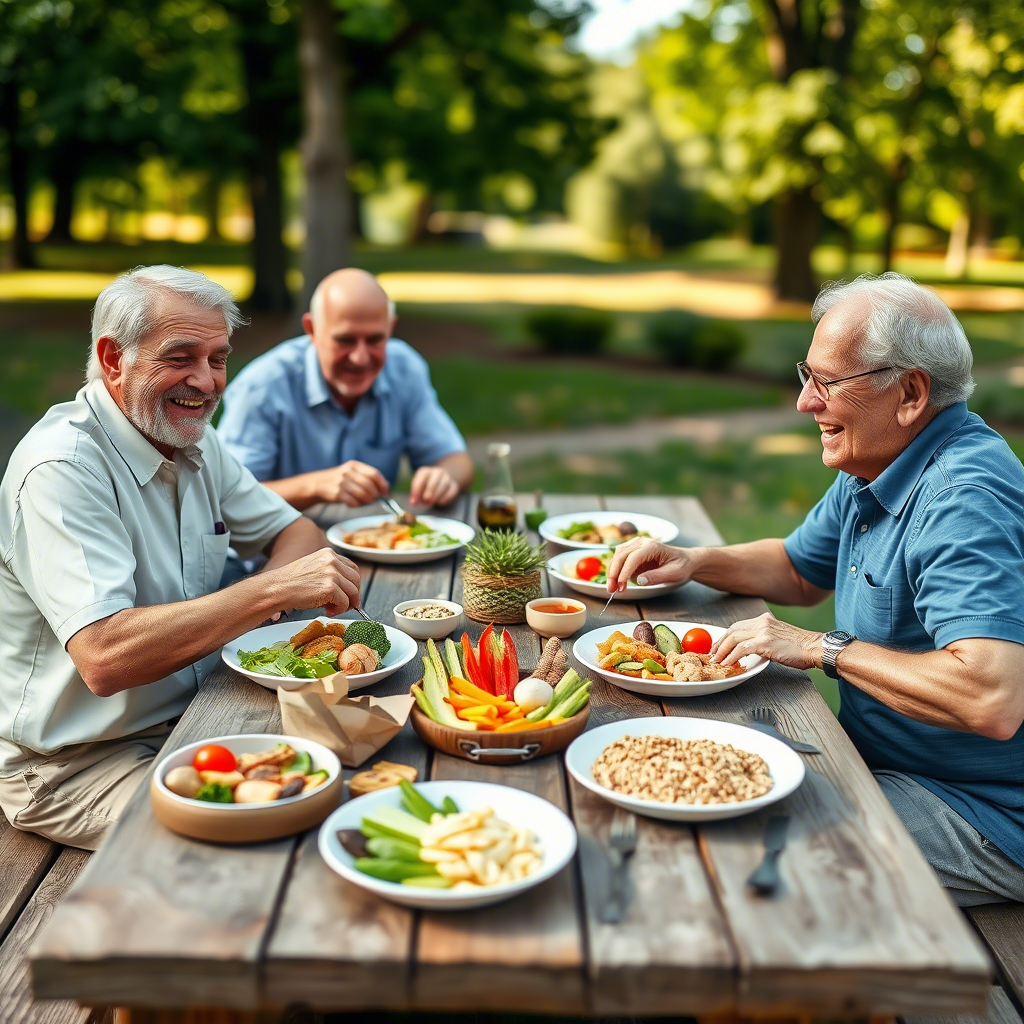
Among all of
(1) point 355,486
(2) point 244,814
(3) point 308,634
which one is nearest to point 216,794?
(2) point 244,814

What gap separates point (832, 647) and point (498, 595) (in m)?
0.84

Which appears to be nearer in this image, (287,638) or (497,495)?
(287,638)

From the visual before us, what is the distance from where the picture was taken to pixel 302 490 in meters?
3.93

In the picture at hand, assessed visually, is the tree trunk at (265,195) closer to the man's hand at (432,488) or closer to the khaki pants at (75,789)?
the man's hand at (432,488)

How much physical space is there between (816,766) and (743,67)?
71.1 feet

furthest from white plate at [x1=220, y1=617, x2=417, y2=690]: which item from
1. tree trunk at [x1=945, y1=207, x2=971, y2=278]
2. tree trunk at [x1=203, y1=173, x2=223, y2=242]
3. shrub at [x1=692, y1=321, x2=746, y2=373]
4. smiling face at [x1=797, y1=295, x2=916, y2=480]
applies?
tree trunk at [x1=203, y1=173, x2=223, y2=242]

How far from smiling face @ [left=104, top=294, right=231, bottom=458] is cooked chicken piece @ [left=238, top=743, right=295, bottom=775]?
3.59 feet

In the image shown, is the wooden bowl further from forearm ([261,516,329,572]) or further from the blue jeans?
forearm ([261,516,329,572])

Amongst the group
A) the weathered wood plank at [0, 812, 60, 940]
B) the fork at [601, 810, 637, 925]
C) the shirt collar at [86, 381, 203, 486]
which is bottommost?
the weathered wood plank at [0, 812, 60, 940]

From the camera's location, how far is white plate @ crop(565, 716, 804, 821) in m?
1.81

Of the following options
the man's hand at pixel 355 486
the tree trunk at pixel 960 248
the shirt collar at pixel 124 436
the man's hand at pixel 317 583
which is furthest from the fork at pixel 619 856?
the tree trunk at pixel 960 248

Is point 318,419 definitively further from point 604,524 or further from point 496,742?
Result: point 496,742

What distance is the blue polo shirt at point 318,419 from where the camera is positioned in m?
4.32

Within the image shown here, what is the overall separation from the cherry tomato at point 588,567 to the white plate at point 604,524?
226mm
